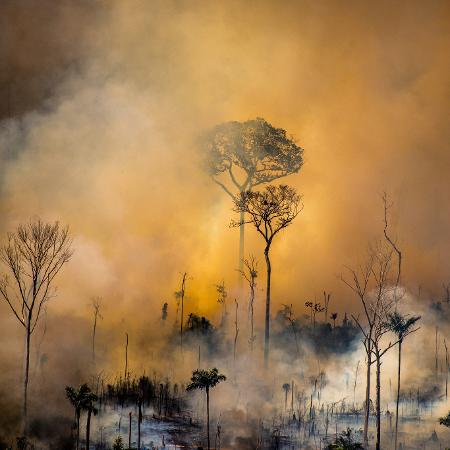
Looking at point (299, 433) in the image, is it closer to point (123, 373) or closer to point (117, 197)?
point (123, 373)

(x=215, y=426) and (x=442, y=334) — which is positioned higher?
(x=442, y=334)

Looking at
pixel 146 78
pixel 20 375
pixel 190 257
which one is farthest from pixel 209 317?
pixel 146 78

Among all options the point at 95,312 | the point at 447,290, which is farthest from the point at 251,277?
the point at 447,290

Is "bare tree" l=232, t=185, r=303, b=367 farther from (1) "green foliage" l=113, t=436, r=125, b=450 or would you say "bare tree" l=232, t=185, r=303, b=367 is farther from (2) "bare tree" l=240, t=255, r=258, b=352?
(1) "green foliage" l=113, t=436, r=125, b=450

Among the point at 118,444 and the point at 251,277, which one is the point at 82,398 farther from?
the point at 251,277

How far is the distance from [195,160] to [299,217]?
878cm

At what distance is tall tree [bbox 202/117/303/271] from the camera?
4144cm

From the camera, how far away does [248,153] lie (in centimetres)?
4144

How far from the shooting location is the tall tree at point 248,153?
136 feet

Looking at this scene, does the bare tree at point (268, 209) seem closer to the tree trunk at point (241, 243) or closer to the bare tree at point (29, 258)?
the tree trunk at point (241, 243)

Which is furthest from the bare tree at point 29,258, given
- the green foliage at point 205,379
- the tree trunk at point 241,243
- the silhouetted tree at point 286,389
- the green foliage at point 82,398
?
the silhouetted tree at point 286,389

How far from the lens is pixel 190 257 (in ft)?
154

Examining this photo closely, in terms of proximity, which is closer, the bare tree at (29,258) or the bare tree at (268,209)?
the bare tree at (29,258)

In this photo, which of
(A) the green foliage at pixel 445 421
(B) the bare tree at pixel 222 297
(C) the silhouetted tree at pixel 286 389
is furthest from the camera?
(B) the bare tree at pixel 222 297
